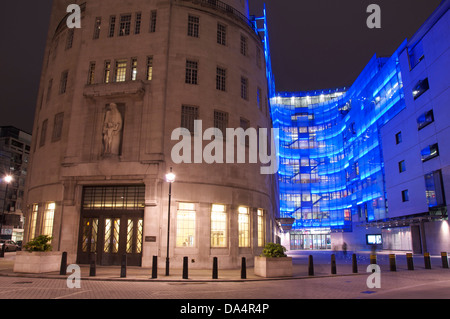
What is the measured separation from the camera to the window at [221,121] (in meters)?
26.9

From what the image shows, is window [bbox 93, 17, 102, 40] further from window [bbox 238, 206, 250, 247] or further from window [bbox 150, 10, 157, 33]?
window [bbox 238, 206, 250, 247]

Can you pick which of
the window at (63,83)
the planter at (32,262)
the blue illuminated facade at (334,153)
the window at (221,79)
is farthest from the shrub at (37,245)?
the blue illuminated facade at (334,153)

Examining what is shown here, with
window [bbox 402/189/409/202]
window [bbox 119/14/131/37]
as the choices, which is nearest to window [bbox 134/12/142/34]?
window [bbox 119/14/131/37]

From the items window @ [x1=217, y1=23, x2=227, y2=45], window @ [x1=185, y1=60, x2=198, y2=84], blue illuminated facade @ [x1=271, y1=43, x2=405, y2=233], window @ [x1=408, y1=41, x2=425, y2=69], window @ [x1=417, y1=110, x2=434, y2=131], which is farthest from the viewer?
blue illuminated facade @ [x1=271, y1=43, x2=405, y2=233]

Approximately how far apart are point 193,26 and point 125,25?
17.7 ft

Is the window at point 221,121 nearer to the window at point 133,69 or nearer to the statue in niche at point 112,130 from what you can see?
the window at point 133,69

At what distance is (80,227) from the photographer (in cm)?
2442

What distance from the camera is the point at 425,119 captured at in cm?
4344

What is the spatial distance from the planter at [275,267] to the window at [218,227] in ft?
21.3

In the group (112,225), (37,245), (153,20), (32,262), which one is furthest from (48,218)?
(153,20)

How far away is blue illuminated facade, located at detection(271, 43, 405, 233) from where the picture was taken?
59531mm

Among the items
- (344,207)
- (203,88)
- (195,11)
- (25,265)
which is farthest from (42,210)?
(344,207)

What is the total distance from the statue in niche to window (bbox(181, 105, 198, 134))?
14.7ft

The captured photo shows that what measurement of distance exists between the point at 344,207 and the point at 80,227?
202ft
